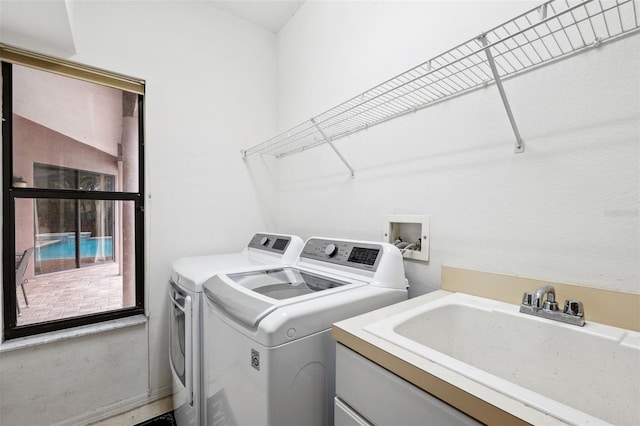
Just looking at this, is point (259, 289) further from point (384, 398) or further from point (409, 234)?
point (409, 234)

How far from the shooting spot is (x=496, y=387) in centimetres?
53

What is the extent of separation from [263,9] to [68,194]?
6.35 feet

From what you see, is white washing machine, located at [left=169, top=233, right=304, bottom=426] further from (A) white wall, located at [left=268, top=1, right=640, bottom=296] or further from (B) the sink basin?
(B) the sink basin

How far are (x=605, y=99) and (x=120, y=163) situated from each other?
2.45 m

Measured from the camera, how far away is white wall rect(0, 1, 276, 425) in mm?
1594

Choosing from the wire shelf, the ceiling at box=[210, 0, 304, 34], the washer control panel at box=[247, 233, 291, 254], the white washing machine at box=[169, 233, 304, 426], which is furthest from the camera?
the ceiling at box=[210, 0, 304, 34]

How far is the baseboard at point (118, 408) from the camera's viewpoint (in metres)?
1.62

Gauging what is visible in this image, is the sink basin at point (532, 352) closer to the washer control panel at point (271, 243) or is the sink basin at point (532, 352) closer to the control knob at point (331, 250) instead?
the control knob at point (331, 250)

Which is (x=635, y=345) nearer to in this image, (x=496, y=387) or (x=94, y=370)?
(x=496, y=387)

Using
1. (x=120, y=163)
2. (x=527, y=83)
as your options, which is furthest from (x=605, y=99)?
(x=120, y=163)

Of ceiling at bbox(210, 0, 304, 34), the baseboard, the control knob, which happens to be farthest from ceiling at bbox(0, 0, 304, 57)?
the baseboard

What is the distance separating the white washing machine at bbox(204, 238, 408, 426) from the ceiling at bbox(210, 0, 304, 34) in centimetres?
207

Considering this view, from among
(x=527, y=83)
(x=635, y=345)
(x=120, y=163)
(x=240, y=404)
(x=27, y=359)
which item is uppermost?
(x=527, y=83)

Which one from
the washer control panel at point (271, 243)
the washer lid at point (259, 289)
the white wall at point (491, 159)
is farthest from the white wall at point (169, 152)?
the washer lid at point (259, 289)
